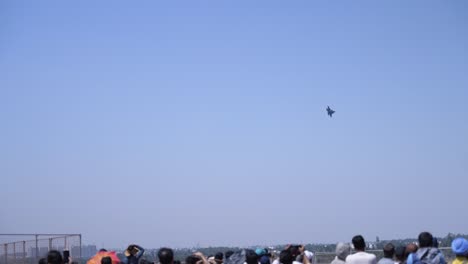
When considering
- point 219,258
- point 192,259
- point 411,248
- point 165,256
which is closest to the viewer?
point 165,256

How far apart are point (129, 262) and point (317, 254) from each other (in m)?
12.2

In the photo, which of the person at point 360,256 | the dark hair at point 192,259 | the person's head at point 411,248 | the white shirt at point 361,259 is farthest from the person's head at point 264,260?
the person's head at point 411,248

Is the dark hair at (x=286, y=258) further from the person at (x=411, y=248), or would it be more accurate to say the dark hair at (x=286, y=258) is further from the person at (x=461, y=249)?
the person at (x=461, y=249)

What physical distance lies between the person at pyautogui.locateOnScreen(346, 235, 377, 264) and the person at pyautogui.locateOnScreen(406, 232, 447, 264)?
36.1 inches

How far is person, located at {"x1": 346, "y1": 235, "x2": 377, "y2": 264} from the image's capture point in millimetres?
10930

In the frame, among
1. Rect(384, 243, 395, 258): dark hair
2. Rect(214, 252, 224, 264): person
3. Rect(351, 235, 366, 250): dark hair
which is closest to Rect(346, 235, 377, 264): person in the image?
Rect(351, 235, 366, 250): dark hair

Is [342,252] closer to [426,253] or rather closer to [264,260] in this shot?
[264,260]

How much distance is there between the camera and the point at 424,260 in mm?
10039

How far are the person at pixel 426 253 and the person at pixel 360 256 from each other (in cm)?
92

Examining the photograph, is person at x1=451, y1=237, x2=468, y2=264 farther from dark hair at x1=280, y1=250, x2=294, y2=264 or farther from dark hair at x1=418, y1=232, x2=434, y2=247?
dark hair at x1=280, y1=250, x2=294, y2=264

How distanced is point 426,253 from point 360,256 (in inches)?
46.9

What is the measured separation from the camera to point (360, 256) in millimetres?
10969

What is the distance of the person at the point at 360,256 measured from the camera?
10.9 m

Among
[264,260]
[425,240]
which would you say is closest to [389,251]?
[425,240]
